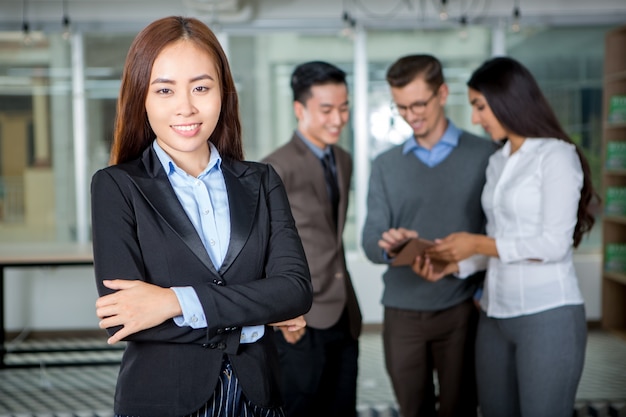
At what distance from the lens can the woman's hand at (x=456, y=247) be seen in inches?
105

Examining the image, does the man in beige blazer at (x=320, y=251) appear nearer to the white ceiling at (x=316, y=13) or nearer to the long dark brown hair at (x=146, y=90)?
the long dark brown hair at (x=146, y=90)

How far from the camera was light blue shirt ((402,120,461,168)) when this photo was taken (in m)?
3.06

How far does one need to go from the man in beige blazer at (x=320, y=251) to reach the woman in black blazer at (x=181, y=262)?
1.40m

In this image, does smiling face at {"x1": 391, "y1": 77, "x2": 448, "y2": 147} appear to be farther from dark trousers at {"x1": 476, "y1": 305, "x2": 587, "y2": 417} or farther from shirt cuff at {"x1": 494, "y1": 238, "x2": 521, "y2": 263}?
dark trousers at {"x1": 476, "y1": 305, "x2": 587, "y2": 417}

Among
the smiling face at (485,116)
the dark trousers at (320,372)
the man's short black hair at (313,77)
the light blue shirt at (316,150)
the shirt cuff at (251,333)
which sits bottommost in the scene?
the dark trousers at (320,372)

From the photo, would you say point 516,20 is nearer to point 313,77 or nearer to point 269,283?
point 313,77

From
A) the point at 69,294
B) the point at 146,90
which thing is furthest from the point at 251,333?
the point at 69,294

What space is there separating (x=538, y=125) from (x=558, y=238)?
385 mm

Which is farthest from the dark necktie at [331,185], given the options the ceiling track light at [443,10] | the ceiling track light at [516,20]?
the ceiling track light at [516,20]

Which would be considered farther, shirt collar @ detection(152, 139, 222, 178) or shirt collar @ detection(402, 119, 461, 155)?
shirt collar @ detection(402, 119, 461, 155)

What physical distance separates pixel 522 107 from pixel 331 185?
0.81 m

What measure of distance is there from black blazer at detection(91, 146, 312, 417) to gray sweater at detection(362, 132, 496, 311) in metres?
1.50

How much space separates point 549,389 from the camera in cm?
242

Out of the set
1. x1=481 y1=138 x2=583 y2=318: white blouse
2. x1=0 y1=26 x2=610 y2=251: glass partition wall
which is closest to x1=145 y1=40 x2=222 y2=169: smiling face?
x1=481 y1=138 x2=583 y2=318: white blouse
